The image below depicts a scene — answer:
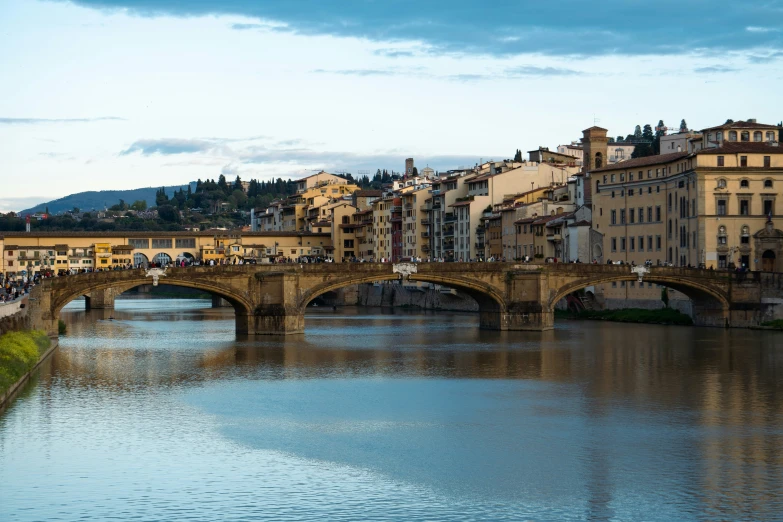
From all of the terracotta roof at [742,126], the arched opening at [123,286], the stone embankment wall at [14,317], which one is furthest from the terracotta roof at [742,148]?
the stone embankment wall at [14,317]

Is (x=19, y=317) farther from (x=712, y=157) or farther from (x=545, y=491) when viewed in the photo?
(x=712, y=157)

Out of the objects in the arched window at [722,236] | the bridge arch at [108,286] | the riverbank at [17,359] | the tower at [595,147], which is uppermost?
the tower at [595,147]

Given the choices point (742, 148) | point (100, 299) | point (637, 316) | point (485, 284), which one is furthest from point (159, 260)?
point (742, 148)

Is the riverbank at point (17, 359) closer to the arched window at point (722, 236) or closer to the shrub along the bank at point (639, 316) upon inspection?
the shrub along the bank at point (639, 316)

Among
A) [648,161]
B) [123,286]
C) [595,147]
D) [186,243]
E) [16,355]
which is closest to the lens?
[16,355]

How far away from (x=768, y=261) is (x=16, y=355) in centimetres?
5043

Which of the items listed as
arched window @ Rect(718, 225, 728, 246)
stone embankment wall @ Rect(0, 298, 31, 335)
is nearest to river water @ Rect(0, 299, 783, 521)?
stone embankment wall @ Rect(0, 298, 31, 335)

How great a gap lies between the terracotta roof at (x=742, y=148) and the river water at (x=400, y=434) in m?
17.6

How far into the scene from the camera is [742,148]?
7919cm

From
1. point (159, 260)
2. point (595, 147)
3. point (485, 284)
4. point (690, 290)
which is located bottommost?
point (690, 290)

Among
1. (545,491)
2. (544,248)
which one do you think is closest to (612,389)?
(545,491)

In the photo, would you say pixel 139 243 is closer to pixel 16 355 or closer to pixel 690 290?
pixel 690 290

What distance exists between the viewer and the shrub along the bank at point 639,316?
268 feet

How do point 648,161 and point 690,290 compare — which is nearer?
point 690,290
